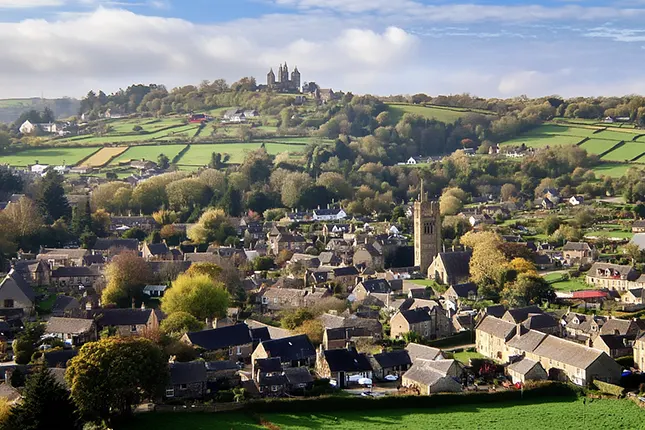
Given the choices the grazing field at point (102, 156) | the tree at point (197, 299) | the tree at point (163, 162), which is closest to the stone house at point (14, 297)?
the tree at point (197, 299)

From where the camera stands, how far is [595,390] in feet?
99.7

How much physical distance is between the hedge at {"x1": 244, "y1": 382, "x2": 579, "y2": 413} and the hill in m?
115

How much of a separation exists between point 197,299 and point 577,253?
2617cm

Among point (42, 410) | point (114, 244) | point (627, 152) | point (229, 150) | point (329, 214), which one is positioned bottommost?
point (329, 214)

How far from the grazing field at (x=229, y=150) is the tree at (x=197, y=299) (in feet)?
157

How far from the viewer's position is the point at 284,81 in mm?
131750

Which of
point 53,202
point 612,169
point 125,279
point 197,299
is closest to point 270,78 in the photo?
point 612,169

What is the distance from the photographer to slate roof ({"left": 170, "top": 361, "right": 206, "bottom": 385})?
29641 millimetres

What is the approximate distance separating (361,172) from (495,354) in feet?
167

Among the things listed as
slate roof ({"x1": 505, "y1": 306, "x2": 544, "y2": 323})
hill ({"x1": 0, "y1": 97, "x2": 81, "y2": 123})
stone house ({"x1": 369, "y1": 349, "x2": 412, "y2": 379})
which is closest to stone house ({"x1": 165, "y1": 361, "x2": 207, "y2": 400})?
stone house ({"x1": 369, "y1": 349, "x2": 412, "y2": 379})

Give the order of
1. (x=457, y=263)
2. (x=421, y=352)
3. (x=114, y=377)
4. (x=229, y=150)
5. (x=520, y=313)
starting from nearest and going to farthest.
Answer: (x=114, y=377), (x=421, y=352), (x=520, y=313), (x=457, y=263), (x=229, y=150)

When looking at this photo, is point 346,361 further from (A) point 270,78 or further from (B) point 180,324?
(A) point 270,78

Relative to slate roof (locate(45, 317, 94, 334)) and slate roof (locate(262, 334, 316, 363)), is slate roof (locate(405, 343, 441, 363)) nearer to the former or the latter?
slate roof (locate(262, 334, 316, 363))

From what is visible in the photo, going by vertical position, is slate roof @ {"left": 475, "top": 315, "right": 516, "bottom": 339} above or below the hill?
below
